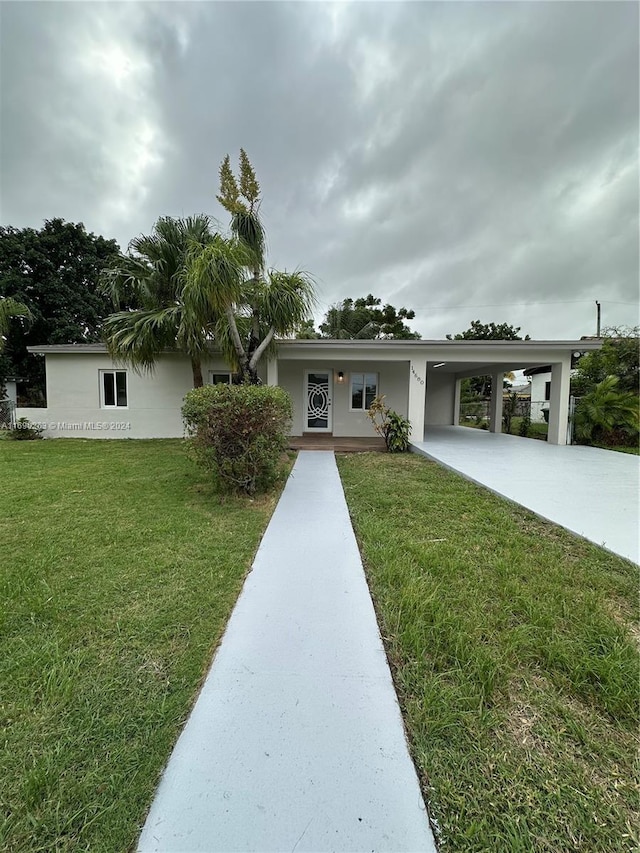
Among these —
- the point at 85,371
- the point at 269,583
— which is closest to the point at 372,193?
the point at 85,371

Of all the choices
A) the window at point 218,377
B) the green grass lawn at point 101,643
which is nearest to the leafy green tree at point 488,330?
the window at point 218,377

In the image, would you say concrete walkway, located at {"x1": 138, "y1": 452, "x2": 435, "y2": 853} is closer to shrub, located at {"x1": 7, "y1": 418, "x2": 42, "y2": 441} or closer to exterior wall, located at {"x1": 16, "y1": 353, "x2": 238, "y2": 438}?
exterior wall, located at {"x1": 16, "y1": 353, "x2": 238, "y2": 438}

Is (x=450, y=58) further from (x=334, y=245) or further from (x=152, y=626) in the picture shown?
(x=152, y=626)

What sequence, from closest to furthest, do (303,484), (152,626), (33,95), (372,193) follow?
(152,626) < (303,484) < (33,95) < (372,193)

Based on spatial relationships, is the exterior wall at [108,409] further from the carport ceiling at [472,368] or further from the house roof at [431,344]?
the carport ceiling at [472,368]

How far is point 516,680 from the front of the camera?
1.87 meters

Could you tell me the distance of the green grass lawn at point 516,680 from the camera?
1261 mm

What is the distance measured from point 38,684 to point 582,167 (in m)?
16.0

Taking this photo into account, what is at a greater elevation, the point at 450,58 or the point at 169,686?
the point at 450,58

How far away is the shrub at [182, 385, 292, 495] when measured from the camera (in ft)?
15.3

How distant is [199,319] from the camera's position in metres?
7.57

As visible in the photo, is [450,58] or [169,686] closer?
[169,686]

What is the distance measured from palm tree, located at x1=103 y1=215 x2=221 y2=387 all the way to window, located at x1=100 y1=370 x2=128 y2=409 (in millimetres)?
2413

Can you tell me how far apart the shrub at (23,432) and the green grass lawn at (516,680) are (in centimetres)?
1192
